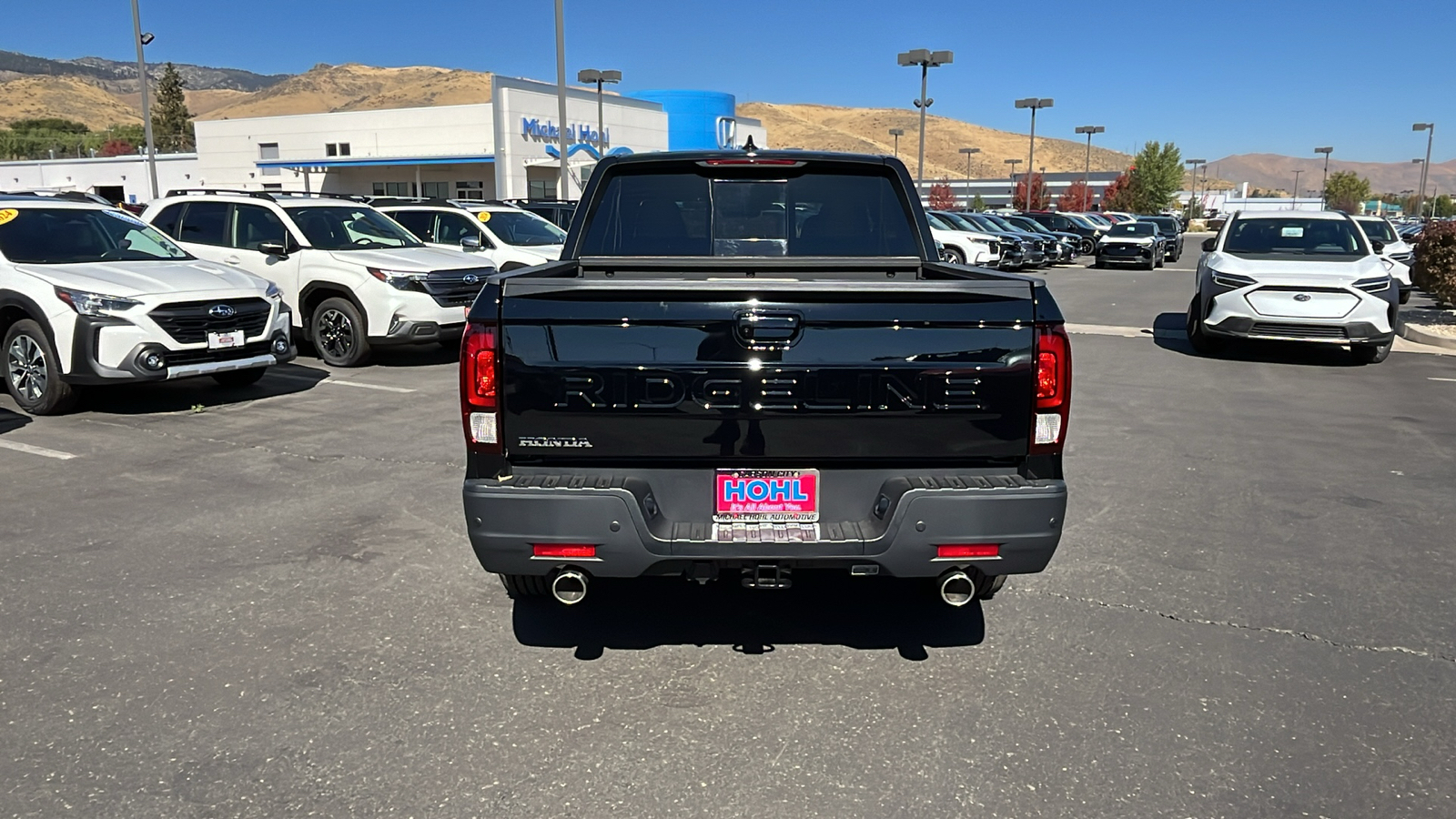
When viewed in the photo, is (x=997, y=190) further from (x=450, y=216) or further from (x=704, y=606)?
(x=704, y=606)

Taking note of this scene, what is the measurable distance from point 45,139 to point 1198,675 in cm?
13599

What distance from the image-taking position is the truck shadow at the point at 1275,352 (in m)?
12.3

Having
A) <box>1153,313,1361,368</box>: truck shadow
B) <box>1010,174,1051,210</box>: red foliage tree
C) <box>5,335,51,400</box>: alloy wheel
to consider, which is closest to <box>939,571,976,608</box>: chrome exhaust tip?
<box>5,335,51,400</box>: alloy wheel

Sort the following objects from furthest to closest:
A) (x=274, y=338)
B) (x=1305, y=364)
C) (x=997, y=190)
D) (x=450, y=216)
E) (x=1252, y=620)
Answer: (x=997, y=190)
(x=450, y=216)
(x=1305, y=364)
(x=274, y=338)
(x=1252, y=620)

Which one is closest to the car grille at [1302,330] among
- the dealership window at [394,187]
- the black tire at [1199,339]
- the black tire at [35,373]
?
the black tire at [1199,339]

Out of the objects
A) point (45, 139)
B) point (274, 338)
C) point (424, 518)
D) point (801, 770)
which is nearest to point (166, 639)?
point (424, 518)

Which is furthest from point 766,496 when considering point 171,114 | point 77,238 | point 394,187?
point 171,114

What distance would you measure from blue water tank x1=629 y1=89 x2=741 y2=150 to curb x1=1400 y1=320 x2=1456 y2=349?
5273 cm

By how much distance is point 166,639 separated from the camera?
4176mm

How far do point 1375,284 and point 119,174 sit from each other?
219ft

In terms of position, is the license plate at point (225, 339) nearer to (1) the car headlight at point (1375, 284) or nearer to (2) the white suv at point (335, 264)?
(2) the white suv at point (335, 264)

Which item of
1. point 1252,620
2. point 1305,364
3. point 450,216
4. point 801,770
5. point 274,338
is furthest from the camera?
point 450,216

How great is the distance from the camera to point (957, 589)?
12.1ft

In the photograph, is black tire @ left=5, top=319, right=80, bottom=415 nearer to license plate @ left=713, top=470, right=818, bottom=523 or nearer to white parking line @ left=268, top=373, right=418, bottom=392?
white parking line @ left=268, top=373, right=418, bottom=392
